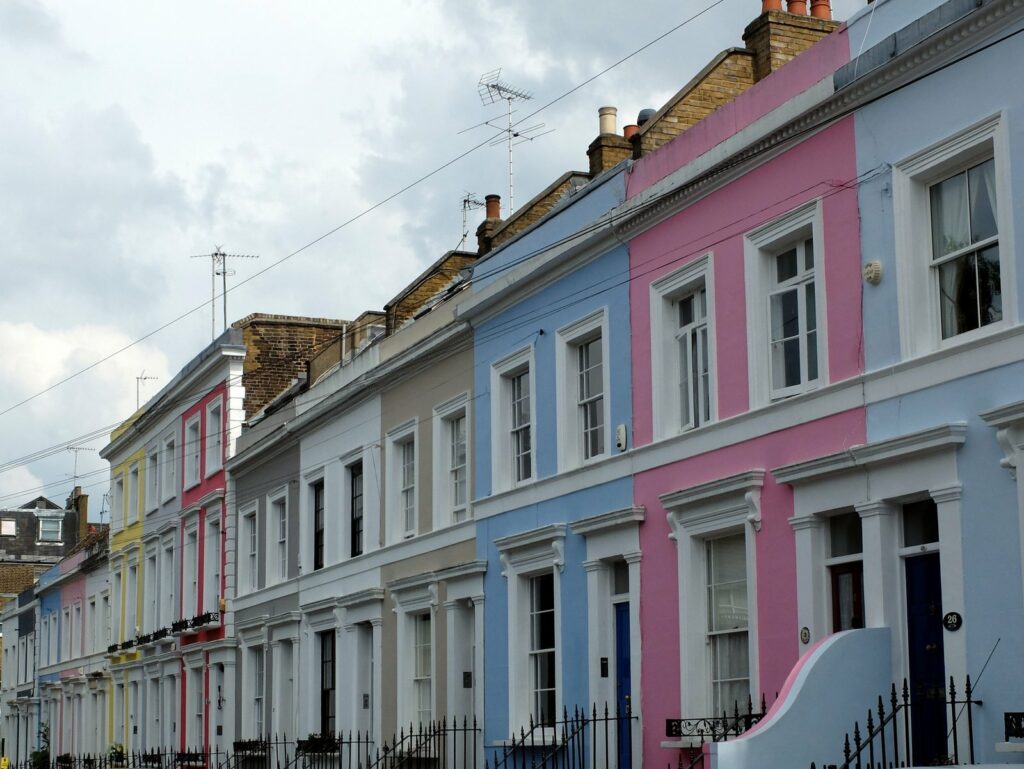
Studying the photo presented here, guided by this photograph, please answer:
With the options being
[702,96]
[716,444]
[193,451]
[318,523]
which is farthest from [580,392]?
[193,451]

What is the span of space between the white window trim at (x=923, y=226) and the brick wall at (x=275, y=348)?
22.6 meters

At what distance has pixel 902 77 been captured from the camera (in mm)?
14742

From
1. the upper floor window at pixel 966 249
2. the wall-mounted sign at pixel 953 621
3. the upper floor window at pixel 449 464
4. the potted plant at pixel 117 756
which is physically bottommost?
the potted plant at pixel 117 756

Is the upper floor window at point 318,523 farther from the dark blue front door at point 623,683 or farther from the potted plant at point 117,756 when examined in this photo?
the potted plant at point 117,756

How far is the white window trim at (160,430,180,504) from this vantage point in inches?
1556

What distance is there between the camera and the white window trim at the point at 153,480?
4141cm

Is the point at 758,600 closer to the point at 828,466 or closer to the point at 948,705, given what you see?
the point at 828,466

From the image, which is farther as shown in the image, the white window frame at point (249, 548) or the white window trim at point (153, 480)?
the white window trim at point (153, 480)

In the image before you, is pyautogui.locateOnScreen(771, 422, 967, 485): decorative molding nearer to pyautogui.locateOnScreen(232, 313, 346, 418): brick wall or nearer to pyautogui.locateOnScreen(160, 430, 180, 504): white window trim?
pyautogui.locateOnScreen(232, 313, 346, 418): brick wall

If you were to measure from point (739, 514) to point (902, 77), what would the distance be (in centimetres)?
476

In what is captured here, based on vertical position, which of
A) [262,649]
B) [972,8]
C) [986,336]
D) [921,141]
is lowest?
[262,649]

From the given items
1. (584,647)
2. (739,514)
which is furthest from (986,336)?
(584,647)

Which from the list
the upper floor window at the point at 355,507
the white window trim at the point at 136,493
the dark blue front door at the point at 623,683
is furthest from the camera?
the white window trim at the point at 136,493

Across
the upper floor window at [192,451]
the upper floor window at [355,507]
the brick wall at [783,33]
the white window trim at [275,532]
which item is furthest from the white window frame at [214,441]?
the brick wall at [783,33]
